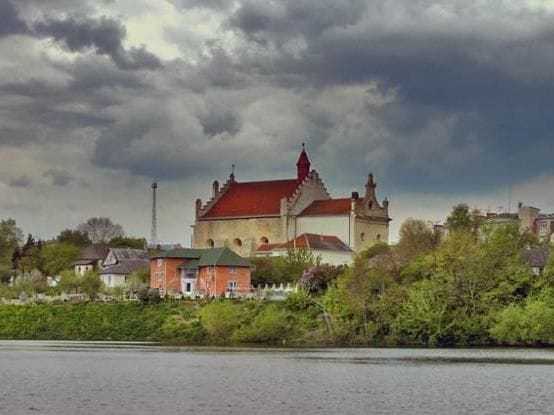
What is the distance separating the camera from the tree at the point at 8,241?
168 metres

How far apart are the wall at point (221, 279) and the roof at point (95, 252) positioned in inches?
1705

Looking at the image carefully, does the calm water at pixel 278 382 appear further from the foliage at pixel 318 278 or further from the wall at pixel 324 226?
the wall at pixel 324 226

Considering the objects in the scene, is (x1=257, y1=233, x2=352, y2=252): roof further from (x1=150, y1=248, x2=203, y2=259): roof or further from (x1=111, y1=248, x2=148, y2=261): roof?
(x1=150, y1=248, x2=203, y2=259): roof

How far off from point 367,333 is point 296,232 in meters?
55.2

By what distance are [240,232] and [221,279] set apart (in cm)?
3215

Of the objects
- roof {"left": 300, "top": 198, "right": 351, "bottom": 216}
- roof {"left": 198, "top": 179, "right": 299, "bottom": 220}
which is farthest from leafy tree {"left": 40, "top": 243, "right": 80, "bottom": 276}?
roof {"left": 300, "top": 198, "right": 351, "bottom": 216}

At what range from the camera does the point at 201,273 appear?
127m

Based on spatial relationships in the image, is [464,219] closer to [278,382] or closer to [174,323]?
[174,323]

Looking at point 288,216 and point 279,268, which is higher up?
point 288,216

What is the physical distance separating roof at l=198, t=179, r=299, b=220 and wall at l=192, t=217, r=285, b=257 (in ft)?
2.97

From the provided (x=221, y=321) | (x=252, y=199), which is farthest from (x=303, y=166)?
(x=221, y=321)

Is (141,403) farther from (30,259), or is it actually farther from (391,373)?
(30,259)

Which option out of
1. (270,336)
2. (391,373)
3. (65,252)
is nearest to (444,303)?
(270,336)

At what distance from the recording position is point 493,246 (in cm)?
10500
